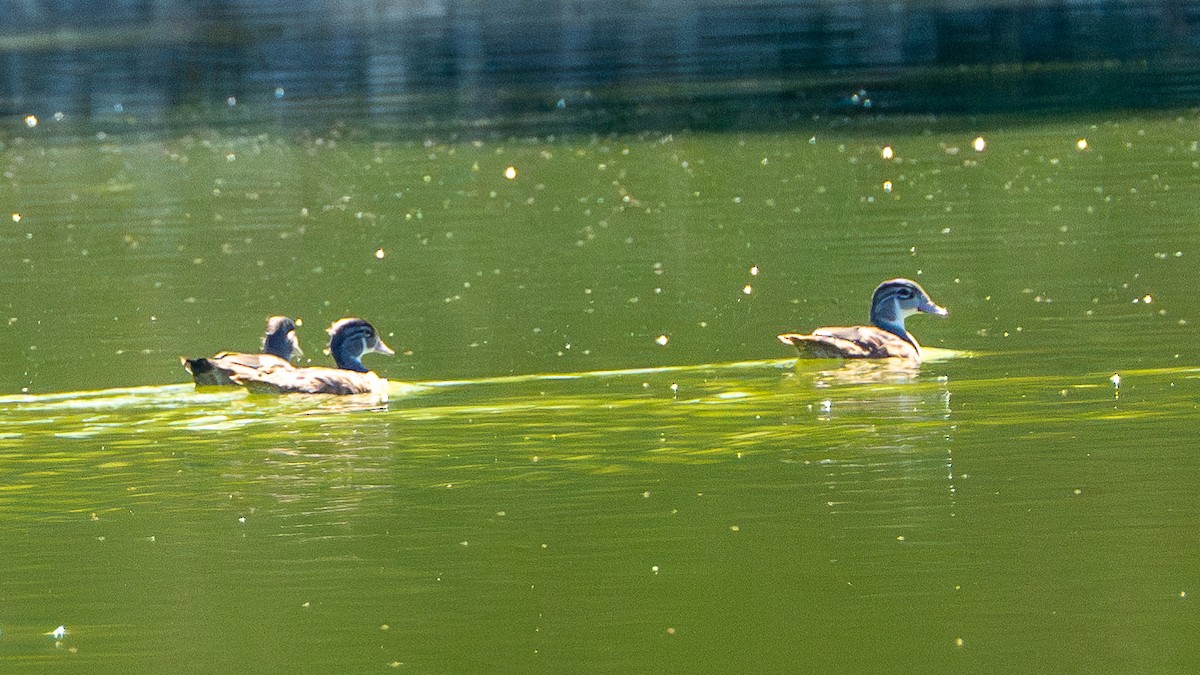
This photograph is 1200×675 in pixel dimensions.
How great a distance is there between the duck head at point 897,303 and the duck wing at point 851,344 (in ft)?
1.99

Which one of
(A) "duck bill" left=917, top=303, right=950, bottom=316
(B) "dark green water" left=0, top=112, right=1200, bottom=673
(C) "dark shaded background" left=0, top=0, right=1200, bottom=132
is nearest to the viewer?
(B) "dark green water" left=0, top=112, right=1200, bottom=673

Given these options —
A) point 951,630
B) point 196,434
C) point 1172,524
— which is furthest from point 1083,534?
point 196,434

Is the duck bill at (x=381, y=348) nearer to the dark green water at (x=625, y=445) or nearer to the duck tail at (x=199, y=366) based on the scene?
the dark green water at (x=625, y=445)

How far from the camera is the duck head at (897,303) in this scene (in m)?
14.6

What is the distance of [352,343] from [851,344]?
2.95 meters

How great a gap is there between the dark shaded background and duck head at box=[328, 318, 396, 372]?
1698cm

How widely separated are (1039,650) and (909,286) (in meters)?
6.99

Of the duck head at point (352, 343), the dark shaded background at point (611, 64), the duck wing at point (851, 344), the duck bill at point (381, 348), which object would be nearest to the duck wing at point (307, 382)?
the duck head at point (352, 343)

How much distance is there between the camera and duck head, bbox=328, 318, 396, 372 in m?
14.1

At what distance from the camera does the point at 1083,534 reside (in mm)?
9328

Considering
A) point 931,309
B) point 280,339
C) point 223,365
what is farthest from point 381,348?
point 931,309

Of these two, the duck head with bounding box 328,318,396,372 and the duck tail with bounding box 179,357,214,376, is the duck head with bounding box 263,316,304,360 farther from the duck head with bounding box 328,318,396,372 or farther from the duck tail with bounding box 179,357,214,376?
the duck tail with bounding box 179,357,214,376

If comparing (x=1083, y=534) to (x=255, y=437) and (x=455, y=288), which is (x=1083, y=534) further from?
(x=455, y=288)

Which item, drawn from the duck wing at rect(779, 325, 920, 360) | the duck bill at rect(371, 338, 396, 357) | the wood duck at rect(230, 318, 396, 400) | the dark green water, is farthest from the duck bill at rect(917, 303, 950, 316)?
the wood duck at rect(230, 318, 396, 400)
